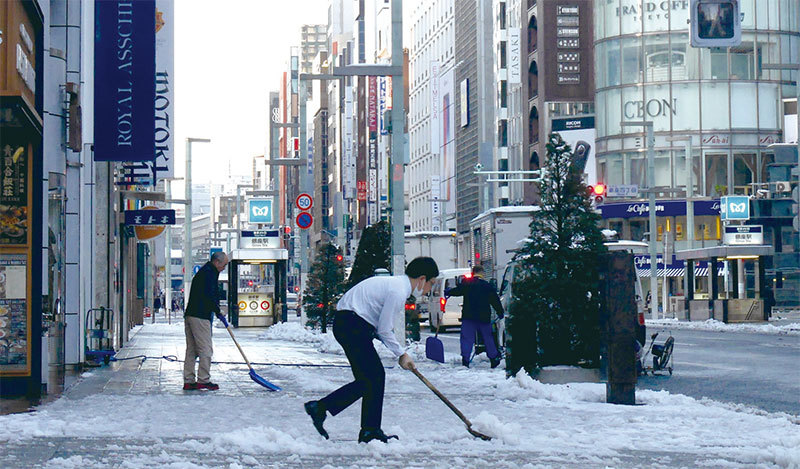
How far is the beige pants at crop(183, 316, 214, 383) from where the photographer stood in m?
16.1

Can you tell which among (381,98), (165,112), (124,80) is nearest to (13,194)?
(124,80)

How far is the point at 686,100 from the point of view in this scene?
77.2m

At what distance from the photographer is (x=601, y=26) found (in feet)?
259

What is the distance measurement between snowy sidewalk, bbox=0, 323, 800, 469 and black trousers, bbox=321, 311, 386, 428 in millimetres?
296

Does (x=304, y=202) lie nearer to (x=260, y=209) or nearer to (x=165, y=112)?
(x=165, y=112)

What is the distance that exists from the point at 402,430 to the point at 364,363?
1110 mm

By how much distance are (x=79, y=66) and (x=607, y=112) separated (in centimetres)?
6132

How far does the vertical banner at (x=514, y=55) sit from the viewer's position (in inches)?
3329

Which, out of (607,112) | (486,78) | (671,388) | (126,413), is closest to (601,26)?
(607,112)

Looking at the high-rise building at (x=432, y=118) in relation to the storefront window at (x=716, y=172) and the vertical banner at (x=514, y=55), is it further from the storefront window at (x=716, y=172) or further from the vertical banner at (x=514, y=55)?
the storefront window at (x=716, y=172)

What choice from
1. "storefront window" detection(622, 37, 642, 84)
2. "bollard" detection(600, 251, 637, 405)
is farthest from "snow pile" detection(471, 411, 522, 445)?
"storefront window" detection(622, 37, 642, 84)

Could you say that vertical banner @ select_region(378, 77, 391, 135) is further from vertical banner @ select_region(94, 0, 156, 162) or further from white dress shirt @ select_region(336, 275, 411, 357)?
white dress shirt @ select_region(336, 275, 411, 357)

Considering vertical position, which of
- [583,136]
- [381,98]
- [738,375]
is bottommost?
[738,375]

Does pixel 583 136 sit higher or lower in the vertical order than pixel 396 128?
higher
